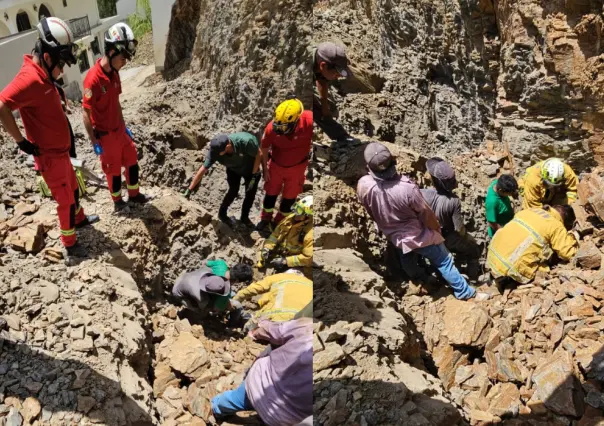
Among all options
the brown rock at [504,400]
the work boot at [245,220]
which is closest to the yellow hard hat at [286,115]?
the work boot at [245,220]

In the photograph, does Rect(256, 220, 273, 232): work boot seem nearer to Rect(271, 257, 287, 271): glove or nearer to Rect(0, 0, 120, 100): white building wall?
Rect(271, 257, 287, 271): glove

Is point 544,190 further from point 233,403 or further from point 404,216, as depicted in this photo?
point 233,403

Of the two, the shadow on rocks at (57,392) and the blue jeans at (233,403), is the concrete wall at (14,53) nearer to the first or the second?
the shadow on rocks at (57,392)

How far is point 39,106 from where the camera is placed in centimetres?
286

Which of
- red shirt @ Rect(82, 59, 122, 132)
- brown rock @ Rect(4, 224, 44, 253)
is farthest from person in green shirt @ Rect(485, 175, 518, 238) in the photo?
brown rock @ Rect(4, 224, 44, 253)

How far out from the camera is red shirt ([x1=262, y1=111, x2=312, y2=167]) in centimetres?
391

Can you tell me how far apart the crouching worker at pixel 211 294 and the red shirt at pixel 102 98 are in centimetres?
127

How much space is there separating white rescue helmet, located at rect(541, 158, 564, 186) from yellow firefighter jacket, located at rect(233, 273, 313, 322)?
2.55 m

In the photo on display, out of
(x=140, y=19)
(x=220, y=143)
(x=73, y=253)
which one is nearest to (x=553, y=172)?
(x=220, y=143)

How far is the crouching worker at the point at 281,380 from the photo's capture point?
1.82 m

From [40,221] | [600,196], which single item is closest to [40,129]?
[40,221]

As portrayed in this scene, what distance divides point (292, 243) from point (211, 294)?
38.1 inches

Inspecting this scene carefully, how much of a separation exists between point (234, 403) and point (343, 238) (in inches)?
71.6

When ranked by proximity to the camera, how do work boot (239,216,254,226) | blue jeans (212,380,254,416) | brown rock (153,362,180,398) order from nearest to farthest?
blue jeans (212,380,254,416) < brown rock (153,362,180,398) < work boot (239,216,254,226)
